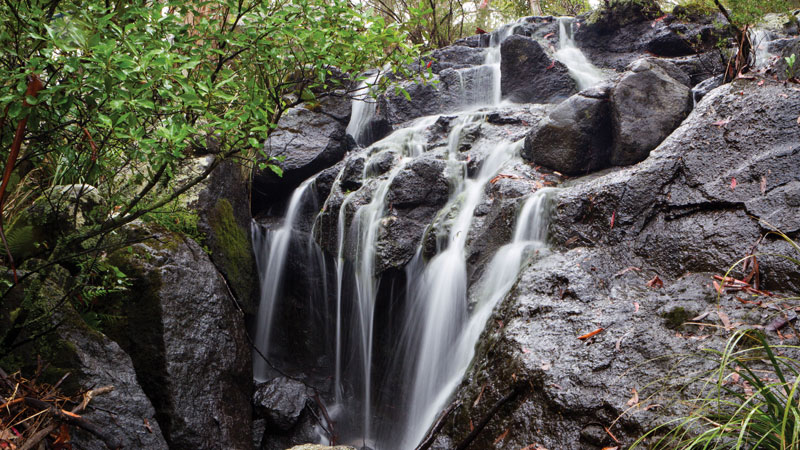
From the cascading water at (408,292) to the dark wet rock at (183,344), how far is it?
5.23 ft

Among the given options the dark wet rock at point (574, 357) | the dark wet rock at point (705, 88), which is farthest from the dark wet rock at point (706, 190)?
the dark wet rock at point (705, 88)

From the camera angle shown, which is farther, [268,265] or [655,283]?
[268,265]

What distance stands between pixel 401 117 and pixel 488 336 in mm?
6577

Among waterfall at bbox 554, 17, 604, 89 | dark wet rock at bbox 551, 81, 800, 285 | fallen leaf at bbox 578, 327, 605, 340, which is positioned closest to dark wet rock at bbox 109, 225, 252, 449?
fallen leaf at bbox 578, 327, 605, 340

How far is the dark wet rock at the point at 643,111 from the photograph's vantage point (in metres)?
5.39

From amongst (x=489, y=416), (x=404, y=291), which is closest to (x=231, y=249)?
(x=404, y=291)

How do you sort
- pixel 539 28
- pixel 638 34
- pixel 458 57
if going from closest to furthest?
pixel 638 34
pixel 458 57
pixel 539 28

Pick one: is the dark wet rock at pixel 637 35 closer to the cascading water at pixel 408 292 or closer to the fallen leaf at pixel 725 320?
the cascading water at pixel 408 292

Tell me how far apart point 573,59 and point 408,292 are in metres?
6.67

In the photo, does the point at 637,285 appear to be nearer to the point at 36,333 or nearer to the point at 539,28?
the point at 36,333

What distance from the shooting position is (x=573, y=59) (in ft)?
31.6

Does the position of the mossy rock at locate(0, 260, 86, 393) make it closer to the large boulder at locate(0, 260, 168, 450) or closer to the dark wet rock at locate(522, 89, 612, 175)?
the large boulder at locate(0, 260, 168, 450)

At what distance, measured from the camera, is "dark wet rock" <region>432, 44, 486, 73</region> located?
34.5ft

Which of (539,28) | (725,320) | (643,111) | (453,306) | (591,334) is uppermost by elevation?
(539,28)
